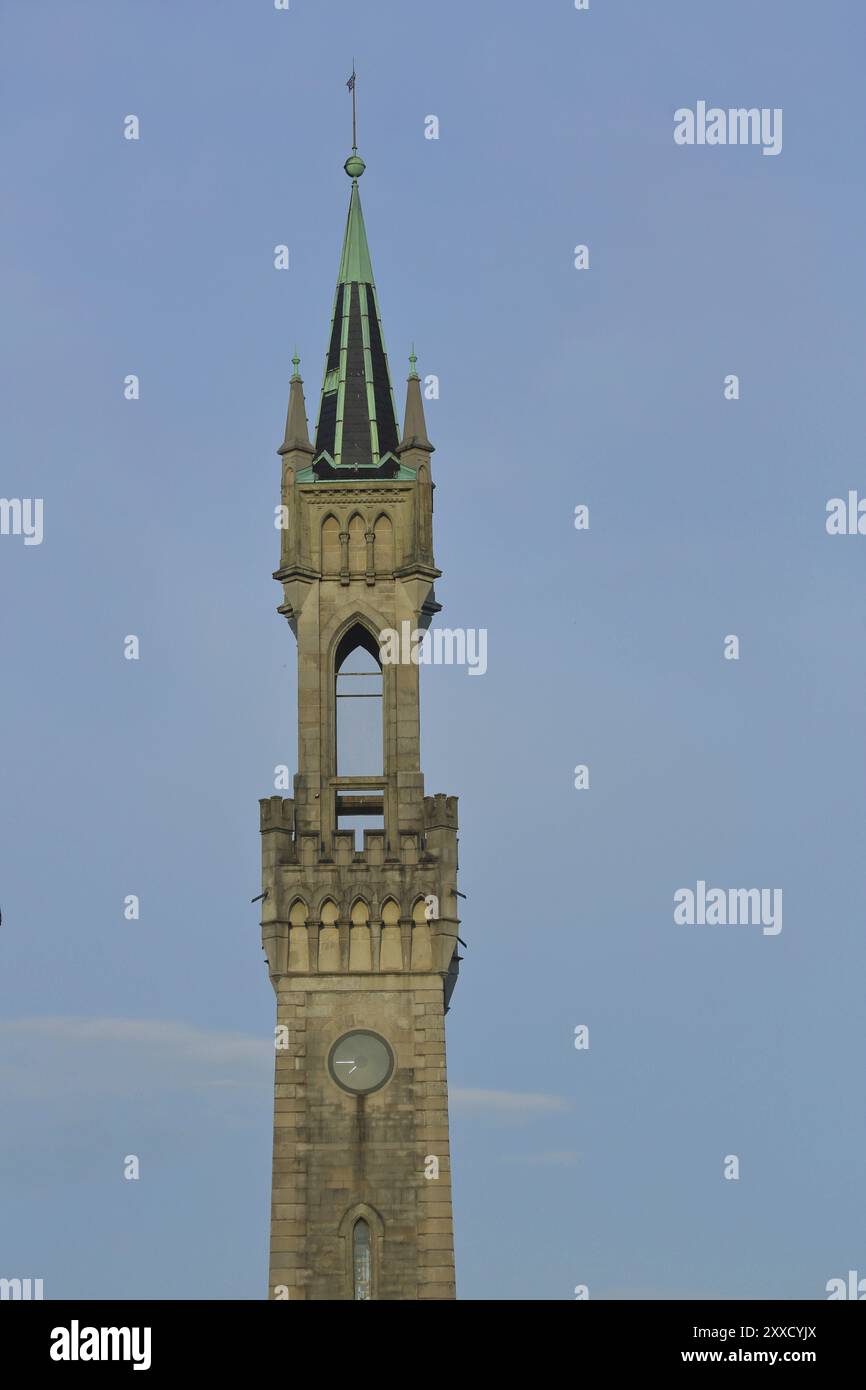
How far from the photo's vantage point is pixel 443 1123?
7075cm

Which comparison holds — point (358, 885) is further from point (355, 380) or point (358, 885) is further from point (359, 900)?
point (355, 380)

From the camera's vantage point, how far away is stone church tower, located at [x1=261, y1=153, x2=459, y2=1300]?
69.8m

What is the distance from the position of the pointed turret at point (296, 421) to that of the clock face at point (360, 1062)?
18633mm

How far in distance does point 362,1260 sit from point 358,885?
1105 cm

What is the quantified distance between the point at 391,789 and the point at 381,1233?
44.0ft

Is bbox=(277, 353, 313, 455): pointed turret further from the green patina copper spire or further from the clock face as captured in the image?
the clock face

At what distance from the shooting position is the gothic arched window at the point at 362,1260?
69.1m

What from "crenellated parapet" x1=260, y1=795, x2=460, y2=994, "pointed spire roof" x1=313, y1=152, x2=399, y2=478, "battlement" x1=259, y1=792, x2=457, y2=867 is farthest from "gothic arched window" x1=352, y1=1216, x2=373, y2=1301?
"pointed spire roof" x1=313, y1=152, x2=399, y2=478

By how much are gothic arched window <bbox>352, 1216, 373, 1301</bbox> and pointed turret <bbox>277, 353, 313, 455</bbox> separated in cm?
2410

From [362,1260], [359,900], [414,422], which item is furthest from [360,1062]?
[414,422]

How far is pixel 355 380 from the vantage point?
7875cm
